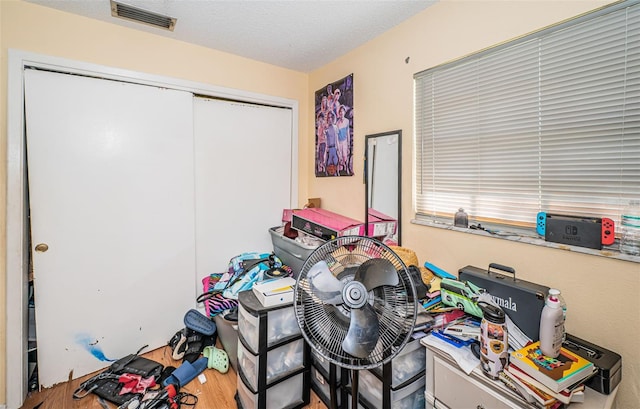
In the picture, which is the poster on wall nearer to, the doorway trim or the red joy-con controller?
the red joy-con controller

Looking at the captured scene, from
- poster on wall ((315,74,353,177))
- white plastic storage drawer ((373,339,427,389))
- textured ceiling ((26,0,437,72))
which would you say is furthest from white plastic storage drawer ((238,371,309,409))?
textured ceiling ((26,0,437,72))

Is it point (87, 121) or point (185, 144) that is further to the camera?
point (185, 144)

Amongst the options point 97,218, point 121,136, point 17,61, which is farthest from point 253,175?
point 17,61

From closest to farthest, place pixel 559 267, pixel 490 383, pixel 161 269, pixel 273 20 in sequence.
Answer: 1. pixel 490 383
2. pixel 559 267
3. pixel 273 20
4. pixel 161 269

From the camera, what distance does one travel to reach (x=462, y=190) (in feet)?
5.02

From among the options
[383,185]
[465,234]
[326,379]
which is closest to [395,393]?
[326,379]

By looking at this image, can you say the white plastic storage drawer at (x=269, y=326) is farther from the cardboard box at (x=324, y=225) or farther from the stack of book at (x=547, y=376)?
the stack of book at (x=547, y=376)

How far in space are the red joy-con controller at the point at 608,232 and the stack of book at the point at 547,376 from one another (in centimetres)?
43

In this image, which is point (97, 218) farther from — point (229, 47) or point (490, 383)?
point (490, 383)

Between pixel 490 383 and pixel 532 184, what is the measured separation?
33.5 inches

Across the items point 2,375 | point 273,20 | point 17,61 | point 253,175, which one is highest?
point 273,20

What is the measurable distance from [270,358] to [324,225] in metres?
0.87

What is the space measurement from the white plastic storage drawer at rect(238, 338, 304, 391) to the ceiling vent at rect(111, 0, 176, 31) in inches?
79.4

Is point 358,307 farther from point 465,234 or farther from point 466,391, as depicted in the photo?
point 465,234
